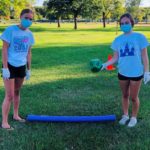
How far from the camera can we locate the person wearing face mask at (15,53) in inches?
224

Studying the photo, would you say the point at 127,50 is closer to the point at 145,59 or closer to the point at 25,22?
the point at 145,59

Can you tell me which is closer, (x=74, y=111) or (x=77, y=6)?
(x=74, y=111)

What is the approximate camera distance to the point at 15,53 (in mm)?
5820

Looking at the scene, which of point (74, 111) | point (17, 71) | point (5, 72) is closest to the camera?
point (5, 72)

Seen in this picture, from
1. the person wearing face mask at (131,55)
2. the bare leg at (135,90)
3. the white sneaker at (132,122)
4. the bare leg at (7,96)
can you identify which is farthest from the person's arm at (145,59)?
the bare leg at (7,96)

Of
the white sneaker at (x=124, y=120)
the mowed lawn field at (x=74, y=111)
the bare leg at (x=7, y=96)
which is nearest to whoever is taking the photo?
the mowed lawn field at (x=74, y=111)

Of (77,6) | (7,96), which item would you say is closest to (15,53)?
(7,96)

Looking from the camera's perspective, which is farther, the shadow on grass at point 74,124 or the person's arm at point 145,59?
the person's arm at point 145,59

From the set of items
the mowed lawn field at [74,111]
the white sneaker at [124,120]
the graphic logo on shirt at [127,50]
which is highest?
the graphic logo on shirt at [127,50]

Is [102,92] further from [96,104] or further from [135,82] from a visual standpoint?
[135,82]

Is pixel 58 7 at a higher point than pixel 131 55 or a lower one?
lower

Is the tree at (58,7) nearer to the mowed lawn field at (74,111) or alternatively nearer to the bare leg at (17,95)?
the mowed lawn field at (74,111)

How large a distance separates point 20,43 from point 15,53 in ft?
0.54

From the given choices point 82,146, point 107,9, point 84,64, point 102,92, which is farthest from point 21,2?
point 82,146
